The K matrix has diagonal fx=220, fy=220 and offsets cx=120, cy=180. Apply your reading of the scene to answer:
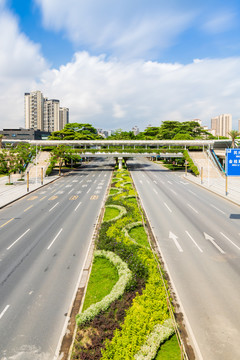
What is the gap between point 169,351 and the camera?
8.50 metres

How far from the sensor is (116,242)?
1741cm

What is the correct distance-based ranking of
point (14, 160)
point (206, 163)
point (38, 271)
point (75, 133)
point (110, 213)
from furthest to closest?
point (75, 133)
point (206, 163)
point (14, 160)
point (110, 213)
point (38, 271)

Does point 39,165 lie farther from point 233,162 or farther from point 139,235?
point 233,162

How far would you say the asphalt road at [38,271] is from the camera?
384 inches

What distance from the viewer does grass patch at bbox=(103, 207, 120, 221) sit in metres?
24.6

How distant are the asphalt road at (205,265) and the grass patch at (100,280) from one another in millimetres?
3895

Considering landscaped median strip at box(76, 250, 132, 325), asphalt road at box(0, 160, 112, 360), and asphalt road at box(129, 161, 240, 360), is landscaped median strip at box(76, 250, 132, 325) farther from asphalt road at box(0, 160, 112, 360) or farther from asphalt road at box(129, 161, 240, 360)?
asphalt road at box(129, 161, 240, 360)

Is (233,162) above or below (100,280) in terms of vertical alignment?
above

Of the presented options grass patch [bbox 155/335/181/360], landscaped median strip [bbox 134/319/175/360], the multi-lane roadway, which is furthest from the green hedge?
grass patch [bbox 155/335/181/360]

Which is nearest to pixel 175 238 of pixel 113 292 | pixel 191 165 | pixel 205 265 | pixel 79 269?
pixel 205 265

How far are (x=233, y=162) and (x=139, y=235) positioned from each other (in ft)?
46.4

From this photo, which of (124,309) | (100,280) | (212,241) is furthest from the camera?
(212,241)

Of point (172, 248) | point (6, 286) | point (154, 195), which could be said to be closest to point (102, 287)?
point (6, 286)

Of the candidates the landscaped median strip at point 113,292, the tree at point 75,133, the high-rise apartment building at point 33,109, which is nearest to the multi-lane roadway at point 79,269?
the landscaped median strip at point 113,292
